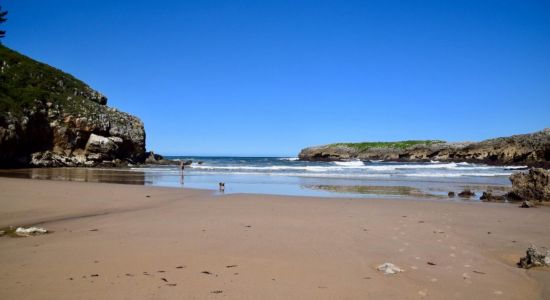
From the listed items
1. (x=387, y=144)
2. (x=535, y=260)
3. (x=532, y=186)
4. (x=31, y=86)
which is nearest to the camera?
(x=535, y=260)

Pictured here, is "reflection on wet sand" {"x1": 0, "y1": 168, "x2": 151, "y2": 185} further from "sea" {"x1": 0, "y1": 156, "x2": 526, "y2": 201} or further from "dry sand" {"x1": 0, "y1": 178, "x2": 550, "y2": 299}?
"dry sand" {"x1": 0, "y1": 178, "x2": 550, "y2": 299}

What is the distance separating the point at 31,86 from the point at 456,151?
230 feet

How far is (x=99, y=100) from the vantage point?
159ft

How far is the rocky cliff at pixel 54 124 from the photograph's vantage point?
3269cm

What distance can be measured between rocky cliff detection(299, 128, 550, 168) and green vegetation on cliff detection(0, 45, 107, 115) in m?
54.1

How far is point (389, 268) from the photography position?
16.8 ft

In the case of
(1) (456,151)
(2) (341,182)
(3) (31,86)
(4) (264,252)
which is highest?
(3) (31,86)

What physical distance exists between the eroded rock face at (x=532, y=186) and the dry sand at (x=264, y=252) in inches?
131

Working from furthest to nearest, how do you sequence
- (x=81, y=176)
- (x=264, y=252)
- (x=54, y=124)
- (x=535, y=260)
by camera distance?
1. (x=54, y=124)
2. (x=81, y=176)
3. (x=264, y=252)
4. (x=535, y=260)

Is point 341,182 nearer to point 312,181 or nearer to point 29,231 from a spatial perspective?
point 312,181

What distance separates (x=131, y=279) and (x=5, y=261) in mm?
2125

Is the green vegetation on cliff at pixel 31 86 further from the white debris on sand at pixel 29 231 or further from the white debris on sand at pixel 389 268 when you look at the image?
the white debris on sand at pixel 389 268

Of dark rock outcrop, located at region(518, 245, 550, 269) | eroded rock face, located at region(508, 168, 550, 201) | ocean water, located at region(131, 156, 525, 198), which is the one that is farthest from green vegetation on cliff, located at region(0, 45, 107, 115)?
dark rock outcrop, located at region(518, 245, 550, 269)

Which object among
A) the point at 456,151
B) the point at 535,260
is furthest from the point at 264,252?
the point at 456,151
